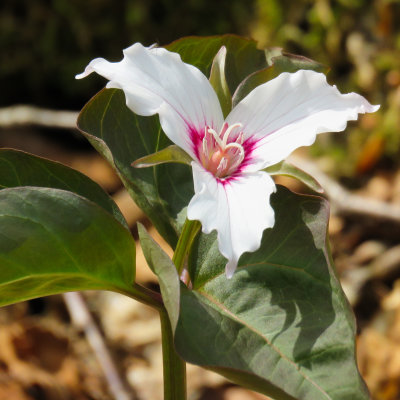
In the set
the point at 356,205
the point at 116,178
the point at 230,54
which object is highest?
the point at 116,178

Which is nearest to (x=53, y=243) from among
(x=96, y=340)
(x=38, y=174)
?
→ (x=38, y=174)

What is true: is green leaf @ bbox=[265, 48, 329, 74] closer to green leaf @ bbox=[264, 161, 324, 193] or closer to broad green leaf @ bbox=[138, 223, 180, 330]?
green leaf @ bbox=[264, 161, 324, 193]

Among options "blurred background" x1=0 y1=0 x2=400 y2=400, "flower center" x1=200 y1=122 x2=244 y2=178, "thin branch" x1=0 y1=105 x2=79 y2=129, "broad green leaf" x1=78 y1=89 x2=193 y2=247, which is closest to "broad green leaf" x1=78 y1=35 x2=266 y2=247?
"broad green leaf" x1=78 y1=89 x2=193 y2=247

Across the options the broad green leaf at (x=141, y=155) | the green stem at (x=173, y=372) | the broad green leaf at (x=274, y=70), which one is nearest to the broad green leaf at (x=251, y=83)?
the broad green leaf at (x=274, y=70)

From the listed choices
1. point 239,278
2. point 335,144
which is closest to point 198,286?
point 239,278

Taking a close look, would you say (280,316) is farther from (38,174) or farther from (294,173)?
(38,174)

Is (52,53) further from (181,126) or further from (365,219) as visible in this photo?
(181,126)
